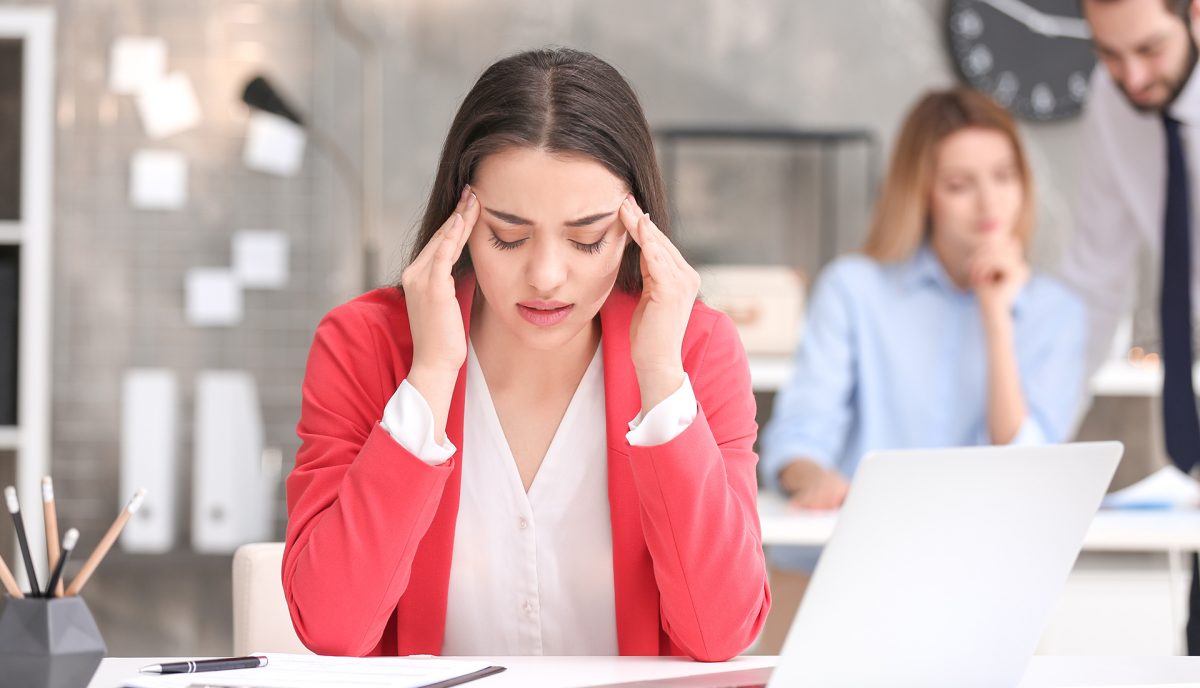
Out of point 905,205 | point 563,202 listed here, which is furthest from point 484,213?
point 905,205

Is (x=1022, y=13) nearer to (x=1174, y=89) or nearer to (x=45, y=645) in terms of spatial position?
(x=1174, y=89)

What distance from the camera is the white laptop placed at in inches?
34.8

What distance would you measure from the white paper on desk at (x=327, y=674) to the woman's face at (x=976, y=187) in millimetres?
1599

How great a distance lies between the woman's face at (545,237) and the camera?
1289mm

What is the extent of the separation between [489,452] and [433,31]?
2.46 m

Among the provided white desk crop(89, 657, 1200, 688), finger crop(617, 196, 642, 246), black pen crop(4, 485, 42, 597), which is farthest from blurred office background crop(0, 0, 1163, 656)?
black pen crop(4, 485, 42, 597)

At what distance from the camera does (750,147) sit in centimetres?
369

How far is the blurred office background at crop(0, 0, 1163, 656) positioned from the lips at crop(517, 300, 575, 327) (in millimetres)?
2240

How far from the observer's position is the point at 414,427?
1.25 m

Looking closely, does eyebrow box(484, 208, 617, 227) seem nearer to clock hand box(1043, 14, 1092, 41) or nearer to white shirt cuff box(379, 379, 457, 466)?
white shirt cuff box(379, 379, 457, 466)

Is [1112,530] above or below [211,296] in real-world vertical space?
below

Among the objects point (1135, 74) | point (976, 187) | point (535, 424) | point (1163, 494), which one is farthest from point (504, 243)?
point (1163, 494)

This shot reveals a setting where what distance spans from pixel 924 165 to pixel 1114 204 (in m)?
0.38

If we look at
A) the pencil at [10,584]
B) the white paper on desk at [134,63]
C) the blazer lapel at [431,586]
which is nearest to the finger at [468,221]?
the blazer lapel at [431,586]
